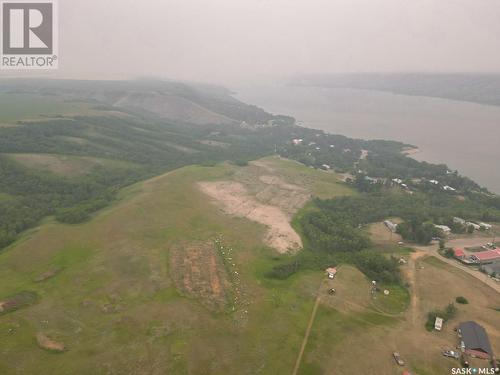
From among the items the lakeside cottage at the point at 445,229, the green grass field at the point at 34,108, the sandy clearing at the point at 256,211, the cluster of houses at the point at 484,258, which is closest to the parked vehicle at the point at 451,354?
the cluster of houses at the point at 484,258

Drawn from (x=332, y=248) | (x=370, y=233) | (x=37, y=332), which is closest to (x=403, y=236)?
(x=370, y=233)

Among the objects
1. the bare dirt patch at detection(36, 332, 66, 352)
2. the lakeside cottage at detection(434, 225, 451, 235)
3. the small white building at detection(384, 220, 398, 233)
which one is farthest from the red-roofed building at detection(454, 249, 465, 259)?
the bare dirt patch at detection(36, 332, 66, 352)

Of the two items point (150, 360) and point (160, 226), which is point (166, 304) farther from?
point (160, 226)

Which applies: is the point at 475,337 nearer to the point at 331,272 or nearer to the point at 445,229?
the point at 331,272

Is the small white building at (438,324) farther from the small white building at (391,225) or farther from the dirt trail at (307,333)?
the small white building at (391,225)

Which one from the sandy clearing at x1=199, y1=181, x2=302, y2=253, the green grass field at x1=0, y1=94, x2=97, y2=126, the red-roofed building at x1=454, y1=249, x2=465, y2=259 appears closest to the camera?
the red-roofed building at x1=454, y1=249, x2=465, y2=259

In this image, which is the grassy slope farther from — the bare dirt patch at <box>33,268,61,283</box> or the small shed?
the small shed
